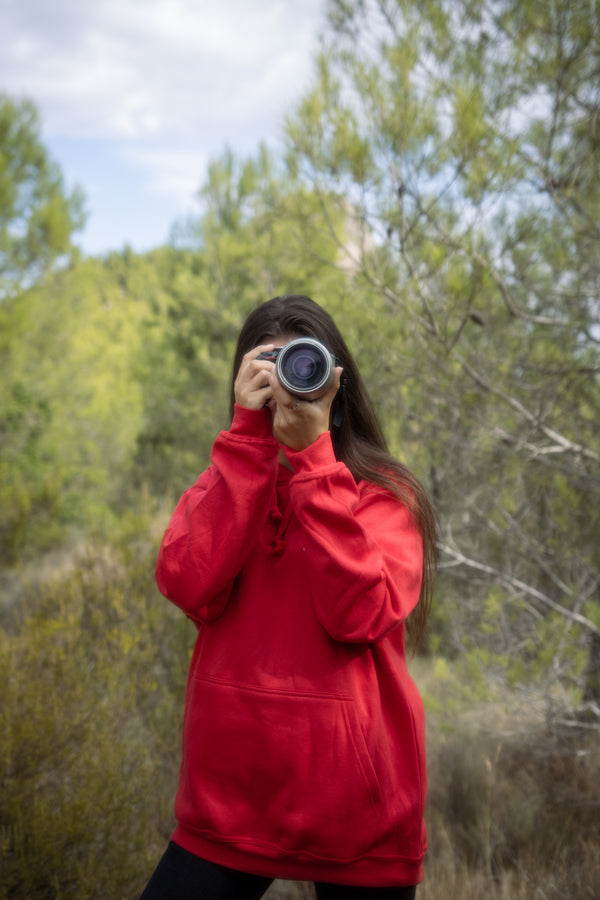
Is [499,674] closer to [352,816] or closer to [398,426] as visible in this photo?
[398,426]

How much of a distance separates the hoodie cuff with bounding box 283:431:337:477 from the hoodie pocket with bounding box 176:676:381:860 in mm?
351

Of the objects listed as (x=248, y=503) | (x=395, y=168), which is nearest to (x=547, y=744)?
(x=248, y=503)

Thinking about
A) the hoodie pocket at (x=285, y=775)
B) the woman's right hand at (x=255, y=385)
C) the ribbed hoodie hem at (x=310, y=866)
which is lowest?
the ribbed hoodie hem at (x=310, y=866)

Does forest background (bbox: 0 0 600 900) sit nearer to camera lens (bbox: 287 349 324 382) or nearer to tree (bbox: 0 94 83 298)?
camera lens (bbox: 287 349 324 382)

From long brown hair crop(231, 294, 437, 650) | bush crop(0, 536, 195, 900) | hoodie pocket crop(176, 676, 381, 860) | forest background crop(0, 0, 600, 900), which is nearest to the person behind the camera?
hoodie pocket crop(176, 676, 381, 860)

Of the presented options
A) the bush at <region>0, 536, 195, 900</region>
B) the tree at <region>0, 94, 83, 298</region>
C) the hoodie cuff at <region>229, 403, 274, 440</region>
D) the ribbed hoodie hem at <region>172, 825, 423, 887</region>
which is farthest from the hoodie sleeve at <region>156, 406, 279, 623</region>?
the tree at <region>0, 94, 83, 298</region>

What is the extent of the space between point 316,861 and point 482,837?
1543 millimetres

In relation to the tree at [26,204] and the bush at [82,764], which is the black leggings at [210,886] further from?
the tree at [26,204]

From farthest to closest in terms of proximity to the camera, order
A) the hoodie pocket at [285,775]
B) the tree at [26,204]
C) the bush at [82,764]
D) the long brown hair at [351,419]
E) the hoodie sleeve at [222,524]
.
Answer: the tree at [26,204], the bush at [82,764], the long brown hair at [351,419], the hoodie sleeve at [222,524], the hoodie pocket at [285,775]

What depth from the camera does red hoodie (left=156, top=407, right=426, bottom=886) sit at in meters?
0.96

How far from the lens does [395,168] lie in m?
2.26

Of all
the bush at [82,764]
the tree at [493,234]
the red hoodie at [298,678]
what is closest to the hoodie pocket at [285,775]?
the red hoodie at [298,678]

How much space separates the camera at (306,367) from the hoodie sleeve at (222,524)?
10 cm

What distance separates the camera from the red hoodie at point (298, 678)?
963mm
